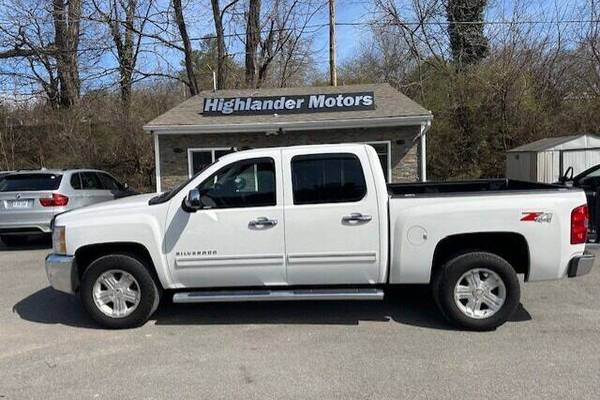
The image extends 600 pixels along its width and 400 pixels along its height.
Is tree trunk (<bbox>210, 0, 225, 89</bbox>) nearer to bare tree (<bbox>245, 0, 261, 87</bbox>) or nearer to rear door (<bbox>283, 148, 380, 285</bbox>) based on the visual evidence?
bare tree (<bbox>245, 0, 261, 87</bbox>)

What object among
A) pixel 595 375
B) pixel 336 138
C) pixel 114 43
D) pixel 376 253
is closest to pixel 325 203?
pixel 376 253

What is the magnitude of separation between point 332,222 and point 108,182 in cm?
908

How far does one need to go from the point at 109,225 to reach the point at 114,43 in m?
20.9

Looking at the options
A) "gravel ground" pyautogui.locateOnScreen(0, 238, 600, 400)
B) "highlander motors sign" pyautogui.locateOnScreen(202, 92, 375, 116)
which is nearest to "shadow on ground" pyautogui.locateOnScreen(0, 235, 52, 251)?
"gravel ground" pyautogui.locateOnScreen(0, 238, 600, 400)

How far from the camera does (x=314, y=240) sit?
5.44 m

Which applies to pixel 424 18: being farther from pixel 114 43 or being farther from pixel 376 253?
pixel 376 253

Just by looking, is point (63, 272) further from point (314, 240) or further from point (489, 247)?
point (489, 247)

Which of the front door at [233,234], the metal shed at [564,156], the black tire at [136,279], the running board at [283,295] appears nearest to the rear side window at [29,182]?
the black tire at [136,279]

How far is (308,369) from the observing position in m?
4.52

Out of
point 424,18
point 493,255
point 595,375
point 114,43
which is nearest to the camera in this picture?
point 595,375

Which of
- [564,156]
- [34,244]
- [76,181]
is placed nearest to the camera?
[76,181]

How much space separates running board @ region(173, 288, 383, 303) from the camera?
213 inches

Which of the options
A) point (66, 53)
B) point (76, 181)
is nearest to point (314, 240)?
point (76, 181)

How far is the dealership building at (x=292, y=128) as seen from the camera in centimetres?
1539
